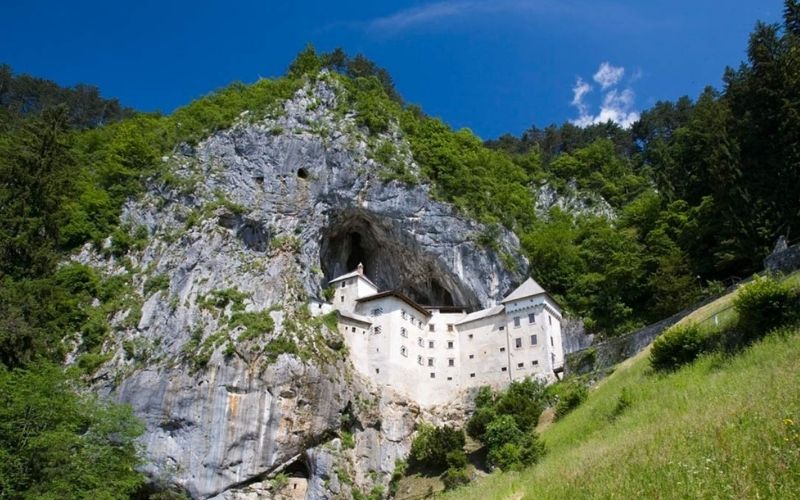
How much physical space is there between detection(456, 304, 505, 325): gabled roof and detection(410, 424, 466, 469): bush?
10.0m

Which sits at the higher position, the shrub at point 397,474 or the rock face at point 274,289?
the rock face at point 274,289

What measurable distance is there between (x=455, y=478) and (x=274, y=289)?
18.6m

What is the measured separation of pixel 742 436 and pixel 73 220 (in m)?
49.6

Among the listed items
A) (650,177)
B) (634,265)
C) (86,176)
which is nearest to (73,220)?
(86,176)

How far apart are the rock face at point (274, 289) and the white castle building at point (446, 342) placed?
203 centimetres

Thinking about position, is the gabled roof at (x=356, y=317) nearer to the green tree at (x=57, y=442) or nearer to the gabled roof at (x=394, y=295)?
the gabled roof at (x=394, y=295)

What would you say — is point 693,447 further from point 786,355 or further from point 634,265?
point 634,265

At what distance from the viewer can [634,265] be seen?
1800 inches

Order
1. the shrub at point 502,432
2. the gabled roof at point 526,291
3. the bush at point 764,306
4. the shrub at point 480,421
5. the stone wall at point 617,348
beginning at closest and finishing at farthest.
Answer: the bush at point 764,306, the stone wall at point 617,348, the shrub at point 502,432, the shrub at point 480,421, the gabled roof at point 526,291

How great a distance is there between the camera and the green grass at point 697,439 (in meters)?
10.1

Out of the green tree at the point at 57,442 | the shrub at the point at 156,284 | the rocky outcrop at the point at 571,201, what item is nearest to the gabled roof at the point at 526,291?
the rocky outcrop at the point at 571,201

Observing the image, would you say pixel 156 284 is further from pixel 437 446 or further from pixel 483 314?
pixel 483 314

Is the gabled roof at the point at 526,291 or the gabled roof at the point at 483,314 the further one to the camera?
the gabled roof at the point at 483,314

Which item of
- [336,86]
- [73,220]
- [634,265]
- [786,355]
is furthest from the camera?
[336,86]
